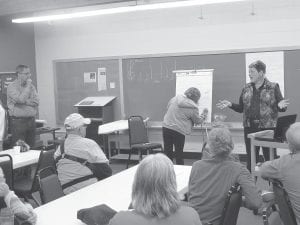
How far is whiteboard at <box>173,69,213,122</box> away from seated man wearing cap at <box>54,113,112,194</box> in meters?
3.55

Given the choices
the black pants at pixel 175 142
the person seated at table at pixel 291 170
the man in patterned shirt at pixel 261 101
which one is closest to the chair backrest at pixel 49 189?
the person seated at table at pixel 291 170

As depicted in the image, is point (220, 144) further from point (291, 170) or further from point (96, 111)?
point (96, 111)

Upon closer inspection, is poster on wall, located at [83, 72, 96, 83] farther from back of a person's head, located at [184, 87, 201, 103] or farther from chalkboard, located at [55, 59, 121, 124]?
back of a person's head, located at [184, 87, 201, 103]

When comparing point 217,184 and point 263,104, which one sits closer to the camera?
point 217,184

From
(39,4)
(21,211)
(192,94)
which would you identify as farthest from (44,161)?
(39,4)

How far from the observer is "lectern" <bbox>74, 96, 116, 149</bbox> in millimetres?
7634

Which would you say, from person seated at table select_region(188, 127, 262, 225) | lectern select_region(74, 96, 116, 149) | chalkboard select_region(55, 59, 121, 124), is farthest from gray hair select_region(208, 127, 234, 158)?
chalkboard select_region(55, 59, 121, 124)

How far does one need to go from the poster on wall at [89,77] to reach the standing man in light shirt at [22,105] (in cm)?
179

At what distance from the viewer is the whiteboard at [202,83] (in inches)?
273

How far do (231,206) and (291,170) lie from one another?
48 cm

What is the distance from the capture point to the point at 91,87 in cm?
806

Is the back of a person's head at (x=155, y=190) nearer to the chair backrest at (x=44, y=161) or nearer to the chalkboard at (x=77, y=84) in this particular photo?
the chair backrest at (x=44, y=161)

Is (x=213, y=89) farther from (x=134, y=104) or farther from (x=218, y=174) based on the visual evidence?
(x=218, y=174)

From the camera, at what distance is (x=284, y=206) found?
260 cm
